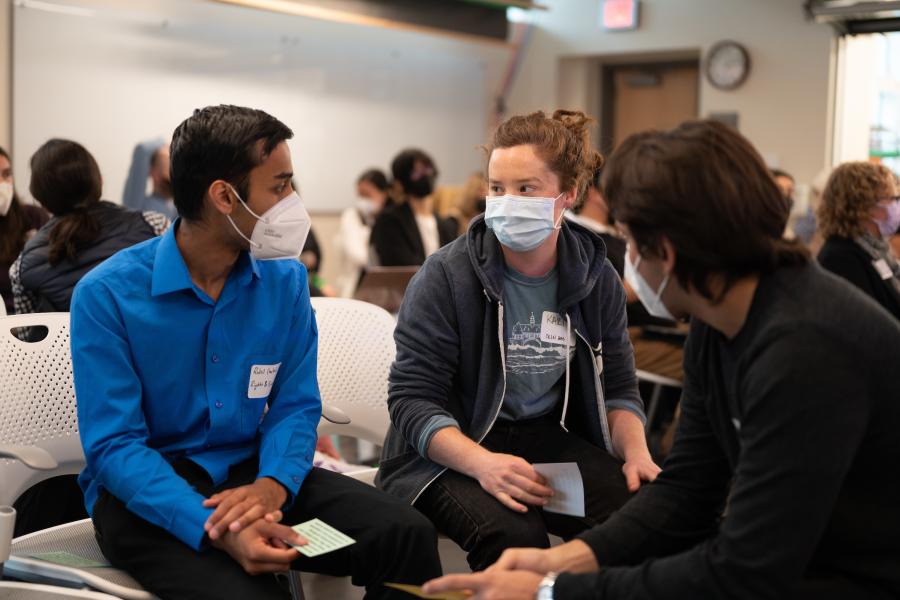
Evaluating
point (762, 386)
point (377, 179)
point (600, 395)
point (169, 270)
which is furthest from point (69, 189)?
point (377, 179)

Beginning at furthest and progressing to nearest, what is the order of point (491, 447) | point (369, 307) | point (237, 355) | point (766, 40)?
point (766, 40) → point (369, 307) → point (491, 447) → point (237, 355)

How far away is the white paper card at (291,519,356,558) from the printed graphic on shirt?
593 mm

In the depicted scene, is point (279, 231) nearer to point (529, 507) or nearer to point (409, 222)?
point (529, 507)

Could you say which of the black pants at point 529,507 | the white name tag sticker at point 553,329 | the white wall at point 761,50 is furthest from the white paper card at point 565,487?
the white wall at point 761,50

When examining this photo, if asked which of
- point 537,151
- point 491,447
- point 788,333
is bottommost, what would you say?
point 491,447

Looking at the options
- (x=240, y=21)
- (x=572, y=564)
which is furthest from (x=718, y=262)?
(x=240, y=21)

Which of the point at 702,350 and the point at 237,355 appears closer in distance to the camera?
the point at 702,350

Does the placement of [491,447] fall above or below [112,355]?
below

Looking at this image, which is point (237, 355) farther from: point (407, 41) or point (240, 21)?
point (407, 41)

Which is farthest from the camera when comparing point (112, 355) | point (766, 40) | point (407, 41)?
point (407, 41)

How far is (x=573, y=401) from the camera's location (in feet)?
7.48

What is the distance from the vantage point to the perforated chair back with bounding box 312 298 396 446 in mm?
2568

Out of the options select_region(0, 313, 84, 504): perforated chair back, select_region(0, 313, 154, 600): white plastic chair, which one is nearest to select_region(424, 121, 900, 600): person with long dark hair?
select_region(0, 313, 154, 600): white plastic chair

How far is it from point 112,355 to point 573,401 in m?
1.01
